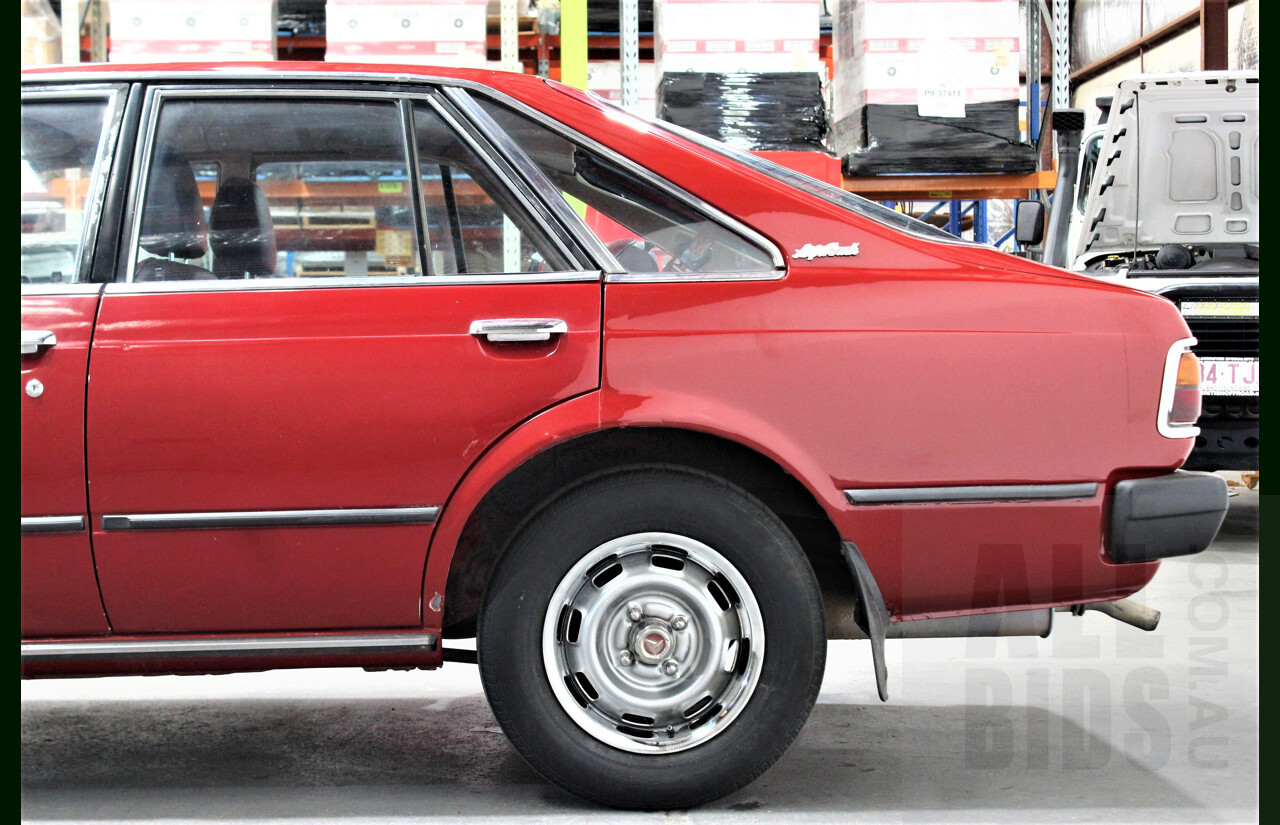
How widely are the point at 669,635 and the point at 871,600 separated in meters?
0.44

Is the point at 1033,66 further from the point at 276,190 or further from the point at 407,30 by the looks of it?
the point at 276,190

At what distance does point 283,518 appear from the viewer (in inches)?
104

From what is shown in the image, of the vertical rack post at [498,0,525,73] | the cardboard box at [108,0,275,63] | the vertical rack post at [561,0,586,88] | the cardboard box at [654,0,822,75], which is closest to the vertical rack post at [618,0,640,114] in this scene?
the vertical rack post at [561,0,586,88]

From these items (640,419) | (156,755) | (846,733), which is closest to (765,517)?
(640,419)

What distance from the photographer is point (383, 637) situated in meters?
2.68

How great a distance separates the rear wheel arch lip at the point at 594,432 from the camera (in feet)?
8.57

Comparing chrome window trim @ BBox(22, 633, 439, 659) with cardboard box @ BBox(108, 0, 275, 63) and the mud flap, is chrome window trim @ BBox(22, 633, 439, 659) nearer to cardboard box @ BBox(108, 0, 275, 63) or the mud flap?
the mud flap

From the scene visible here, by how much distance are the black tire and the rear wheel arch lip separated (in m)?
0.11

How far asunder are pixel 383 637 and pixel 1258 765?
2.23 m

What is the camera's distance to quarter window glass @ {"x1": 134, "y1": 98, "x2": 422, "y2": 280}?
9.09 feet

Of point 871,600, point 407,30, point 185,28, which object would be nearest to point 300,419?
point 871,600

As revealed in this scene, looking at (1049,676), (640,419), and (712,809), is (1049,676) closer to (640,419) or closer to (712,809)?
(712,809)

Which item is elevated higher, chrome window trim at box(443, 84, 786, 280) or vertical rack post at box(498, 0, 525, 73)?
vertical rack post at box(498, 0, 525, 73)

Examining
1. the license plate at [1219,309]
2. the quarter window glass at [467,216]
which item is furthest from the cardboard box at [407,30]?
the license plate at [1219,309]
